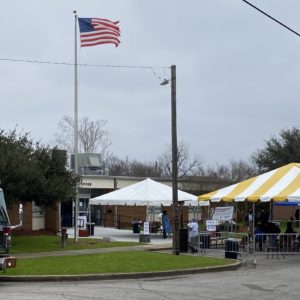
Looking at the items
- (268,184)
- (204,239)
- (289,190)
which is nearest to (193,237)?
(204,239)

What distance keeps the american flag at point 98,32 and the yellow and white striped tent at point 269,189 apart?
340 inches

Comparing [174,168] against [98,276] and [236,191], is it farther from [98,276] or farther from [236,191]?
[98,276]

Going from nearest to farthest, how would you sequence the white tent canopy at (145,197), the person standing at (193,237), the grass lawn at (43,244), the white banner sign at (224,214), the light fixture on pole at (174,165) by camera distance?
the light fixture on pole at (174,165) → the person standing at (193,237) → the white banner sign at (224,214) → the grass lawn at (43,244) → the white tent canopy at (145,197)

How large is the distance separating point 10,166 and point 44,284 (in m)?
9.33

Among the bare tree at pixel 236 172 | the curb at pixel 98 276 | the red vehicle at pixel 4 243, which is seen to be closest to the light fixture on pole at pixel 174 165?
the curb at pixel 98 276

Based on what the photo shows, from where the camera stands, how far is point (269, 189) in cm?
2436

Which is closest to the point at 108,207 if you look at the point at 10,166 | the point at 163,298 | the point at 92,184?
the point at 92,184

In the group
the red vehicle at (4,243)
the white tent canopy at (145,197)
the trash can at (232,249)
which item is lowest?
the trash can at (232,249)

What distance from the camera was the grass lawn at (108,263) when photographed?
55.9 ft

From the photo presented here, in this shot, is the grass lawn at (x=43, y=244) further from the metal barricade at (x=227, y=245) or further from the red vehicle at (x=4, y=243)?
the red vehicle at (x=4, y=243)

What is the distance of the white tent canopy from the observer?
35.6 meters

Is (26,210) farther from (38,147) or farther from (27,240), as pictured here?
(38,147)

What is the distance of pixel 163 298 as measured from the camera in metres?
12.3

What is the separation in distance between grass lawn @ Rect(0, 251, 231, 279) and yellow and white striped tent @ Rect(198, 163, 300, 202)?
4.15 metres
